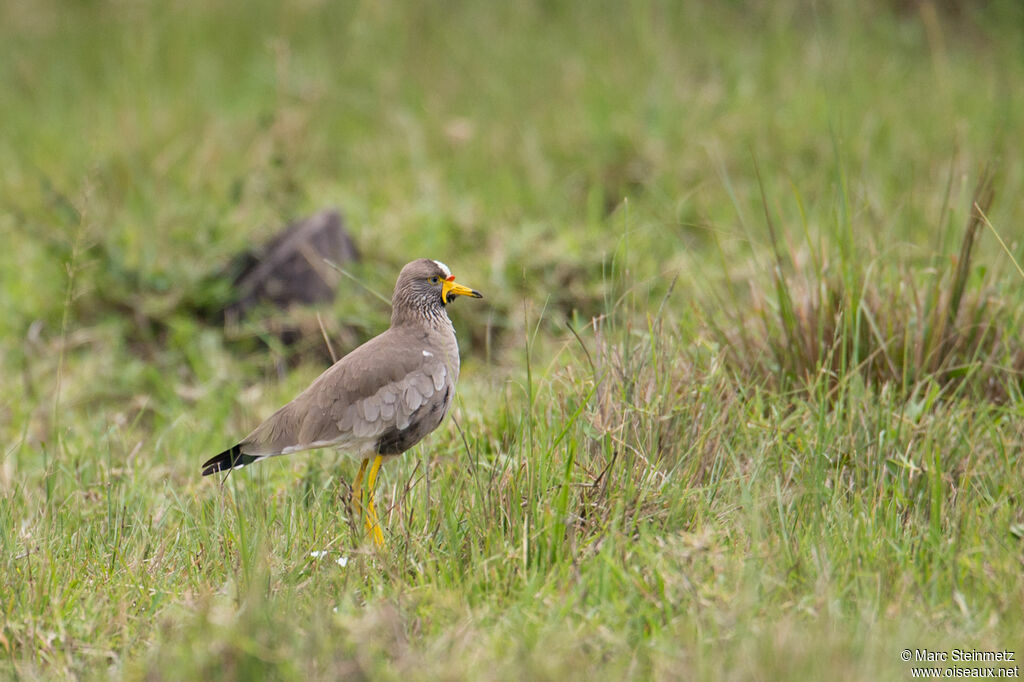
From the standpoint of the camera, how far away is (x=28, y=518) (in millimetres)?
3570

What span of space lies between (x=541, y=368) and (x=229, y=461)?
5.55 ft

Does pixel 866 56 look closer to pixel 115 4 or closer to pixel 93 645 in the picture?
pixel 115 4

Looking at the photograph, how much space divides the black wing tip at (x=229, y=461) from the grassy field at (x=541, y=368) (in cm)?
13

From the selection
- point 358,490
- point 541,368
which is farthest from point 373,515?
point 541,368

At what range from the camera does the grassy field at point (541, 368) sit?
2744 millimetres

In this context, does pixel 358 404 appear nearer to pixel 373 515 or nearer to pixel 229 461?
pixel 373 515

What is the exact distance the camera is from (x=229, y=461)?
11.5 ft

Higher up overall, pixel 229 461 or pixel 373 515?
pixel 229 461

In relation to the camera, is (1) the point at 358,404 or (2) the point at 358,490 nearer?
(1) the point at 358,404

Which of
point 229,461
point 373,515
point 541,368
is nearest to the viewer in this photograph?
point 373,515

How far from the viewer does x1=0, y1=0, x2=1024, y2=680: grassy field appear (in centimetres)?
274

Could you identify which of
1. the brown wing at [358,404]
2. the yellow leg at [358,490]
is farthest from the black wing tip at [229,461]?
the yellow leg at [358,490]

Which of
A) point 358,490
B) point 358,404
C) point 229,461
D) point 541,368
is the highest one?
point 358,404

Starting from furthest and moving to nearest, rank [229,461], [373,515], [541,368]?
[541,368] → [229,461] → [373,515]
